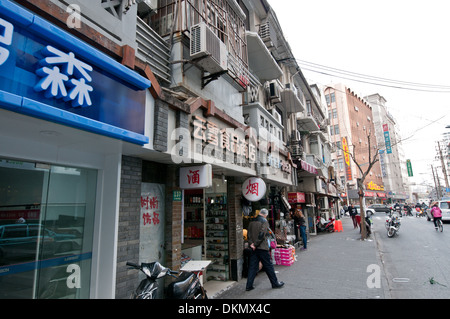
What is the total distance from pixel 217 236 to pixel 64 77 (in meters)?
6.53

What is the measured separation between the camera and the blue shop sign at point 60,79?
2791 mm

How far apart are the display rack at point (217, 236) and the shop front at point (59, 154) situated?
4348 mm

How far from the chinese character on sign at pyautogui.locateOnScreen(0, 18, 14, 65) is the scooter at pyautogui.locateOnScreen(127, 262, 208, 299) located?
3.23m

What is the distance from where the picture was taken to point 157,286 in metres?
4.07

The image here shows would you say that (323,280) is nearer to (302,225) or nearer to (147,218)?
(147,218)

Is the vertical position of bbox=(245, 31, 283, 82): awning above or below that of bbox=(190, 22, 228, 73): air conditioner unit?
above

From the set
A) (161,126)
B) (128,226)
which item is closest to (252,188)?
(161,126)

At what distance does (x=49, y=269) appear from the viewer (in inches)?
159

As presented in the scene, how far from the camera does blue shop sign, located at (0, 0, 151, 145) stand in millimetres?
2791

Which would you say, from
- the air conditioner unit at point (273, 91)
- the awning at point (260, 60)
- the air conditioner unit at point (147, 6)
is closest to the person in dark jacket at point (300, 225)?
the air conditioner unit at point (273, 91)

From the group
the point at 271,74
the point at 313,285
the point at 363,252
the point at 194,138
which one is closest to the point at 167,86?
the point at 194,138

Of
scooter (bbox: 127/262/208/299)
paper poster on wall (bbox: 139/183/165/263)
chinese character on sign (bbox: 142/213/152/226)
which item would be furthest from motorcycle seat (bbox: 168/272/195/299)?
chinese character on sign (bbox: 142/213/152/226)

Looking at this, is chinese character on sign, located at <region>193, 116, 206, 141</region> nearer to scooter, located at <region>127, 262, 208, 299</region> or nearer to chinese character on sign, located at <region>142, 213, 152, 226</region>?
chinese character on sign, located at <region>142, 213, 152, 226</region>

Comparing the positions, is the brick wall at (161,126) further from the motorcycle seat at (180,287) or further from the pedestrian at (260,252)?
the pedestrian at (260,252)
